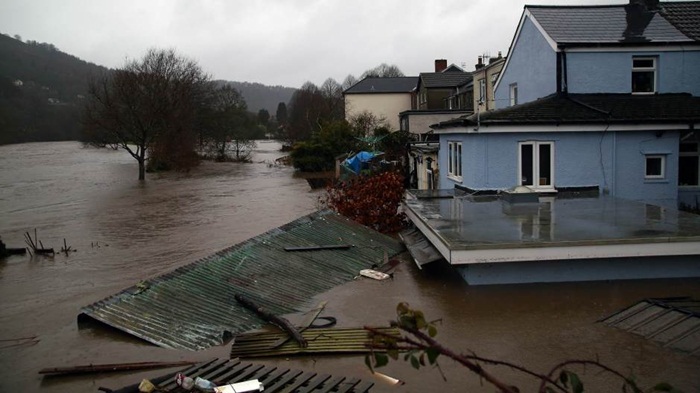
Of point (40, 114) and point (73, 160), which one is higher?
point (40, 114)

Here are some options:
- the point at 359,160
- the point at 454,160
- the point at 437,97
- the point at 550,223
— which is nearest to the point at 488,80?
the point at 359,160

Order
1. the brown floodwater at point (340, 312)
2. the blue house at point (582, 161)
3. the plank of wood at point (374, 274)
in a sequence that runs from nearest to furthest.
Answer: the brown floodwater at point (340, 312)
the blue house at point (582, 161)
the plank of wood at point (374, 274)

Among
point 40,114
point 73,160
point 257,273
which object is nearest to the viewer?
point 257,273

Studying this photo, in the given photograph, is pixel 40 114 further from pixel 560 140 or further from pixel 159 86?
pixel 560 140

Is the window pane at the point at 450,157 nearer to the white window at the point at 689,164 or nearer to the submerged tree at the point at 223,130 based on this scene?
the white window at the point at 689,164

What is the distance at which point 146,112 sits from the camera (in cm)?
4809

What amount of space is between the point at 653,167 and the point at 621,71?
354 centimetres

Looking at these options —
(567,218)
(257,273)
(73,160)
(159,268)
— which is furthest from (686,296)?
(73,160)

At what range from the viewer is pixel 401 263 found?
15.0m

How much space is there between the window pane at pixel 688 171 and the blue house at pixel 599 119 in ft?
0.10

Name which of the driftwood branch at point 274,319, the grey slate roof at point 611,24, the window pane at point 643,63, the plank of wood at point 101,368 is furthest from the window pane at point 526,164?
the plank of wood at point 101,368

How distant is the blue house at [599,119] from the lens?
1705 cm

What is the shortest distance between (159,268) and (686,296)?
41.1 feet

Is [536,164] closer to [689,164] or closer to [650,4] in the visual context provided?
[689,164]
